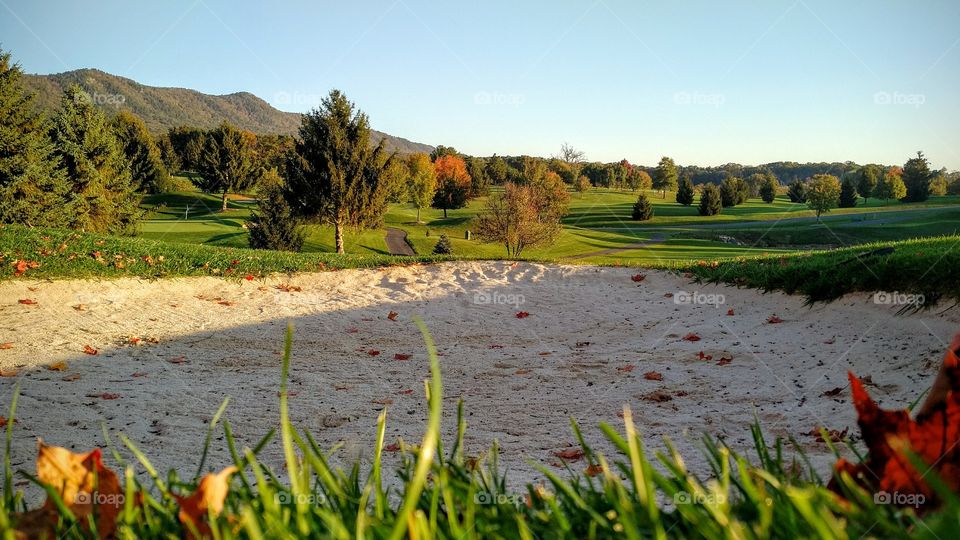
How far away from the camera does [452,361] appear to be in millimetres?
8359

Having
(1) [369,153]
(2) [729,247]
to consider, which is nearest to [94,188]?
(1) [369,153]

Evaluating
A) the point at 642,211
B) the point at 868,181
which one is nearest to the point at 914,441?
the point at 642,211

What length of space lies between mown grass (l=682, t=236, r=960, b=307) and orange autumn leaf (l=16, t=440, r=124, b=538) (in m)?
8.86

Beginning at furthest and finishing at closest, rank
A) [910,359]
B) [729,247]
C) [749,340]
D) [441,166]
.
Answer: [441,166]
[729,247]
[749,340]
[910,359]

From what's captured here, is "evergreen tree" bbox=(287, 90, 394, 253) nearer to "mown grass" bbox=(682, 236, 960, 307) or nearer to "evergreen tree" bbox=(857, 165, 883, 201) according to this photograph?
"mown grass" bbox=(682, 236, 960, 307)

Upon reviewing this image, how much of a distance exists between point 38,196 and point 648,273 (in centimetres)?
2544

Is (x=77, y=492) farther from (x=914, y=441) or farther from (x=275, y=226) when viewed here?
(x=275, y=226)

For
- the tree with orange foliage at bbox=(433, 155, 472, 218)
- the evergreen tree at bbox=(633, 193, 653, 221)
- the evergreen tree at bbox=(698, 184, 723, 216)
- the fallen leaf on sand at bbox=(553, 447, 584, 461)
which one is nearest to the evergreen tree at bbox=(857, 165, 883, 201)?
the evergreen tree at bbox=(698, 184, 723, 216)

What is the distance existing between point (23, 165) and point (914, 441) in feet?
100

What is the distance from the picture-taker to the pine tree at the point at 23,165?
909 inches

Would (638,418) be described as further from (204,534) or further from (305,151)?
(305,151)

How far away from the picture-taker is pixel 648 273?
12773mm

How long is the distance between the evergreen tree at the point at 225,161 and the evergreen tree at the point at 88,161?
27.8 meters

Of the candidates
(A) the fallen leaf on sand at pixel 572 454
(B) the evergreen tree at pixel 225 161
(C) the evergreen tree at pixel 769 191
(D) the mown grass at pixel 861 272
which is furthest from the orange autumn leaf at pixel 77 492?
(C) the evergreen tree at pixel 769 191
